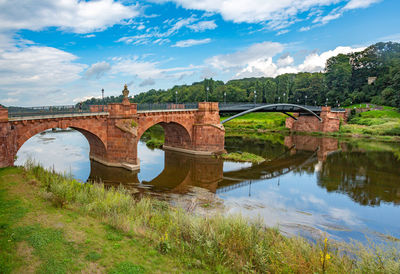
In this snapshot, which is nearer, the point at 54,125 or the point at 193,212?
the point at 193,212

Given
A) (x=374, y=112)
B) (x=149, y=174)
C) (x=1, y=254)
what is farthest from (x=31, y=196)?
(x=374, y=112)

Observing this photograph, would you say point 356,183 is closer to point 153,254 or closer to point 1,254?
point 153,254

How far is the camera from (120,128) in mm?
24234

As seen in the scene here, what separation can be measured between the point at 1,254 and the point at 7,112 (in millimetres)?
14005

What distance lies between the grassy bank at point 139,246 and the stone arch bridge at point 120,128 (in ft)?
28.0

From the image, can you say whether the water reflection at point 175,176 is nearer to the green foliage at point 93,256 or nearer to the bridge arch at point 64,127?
the bridge arch at point 64,127

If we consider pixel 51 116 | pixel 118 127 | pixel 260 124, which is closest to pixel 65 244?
pixel 51 116

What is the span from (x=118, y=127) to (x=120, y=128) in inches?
10.4

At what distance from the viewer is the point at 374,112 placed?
2685 inches

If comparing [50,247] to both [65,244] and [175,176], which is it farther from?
[175,176]

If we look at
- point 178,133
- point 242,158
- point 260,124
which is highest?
point 178,133

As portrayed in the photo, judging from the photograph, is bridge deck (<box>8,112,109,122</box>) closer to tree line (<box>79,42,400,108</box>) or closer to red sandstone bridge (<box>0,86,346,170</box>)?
red sandstone bridge (<box>0,86,346,170</box>)

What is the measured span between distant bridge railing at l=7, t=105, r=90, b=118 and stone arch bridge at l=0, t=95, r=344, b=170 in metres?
0.17

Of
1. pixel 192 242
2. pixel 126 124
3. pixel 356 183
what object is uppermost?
pixel 126 124
